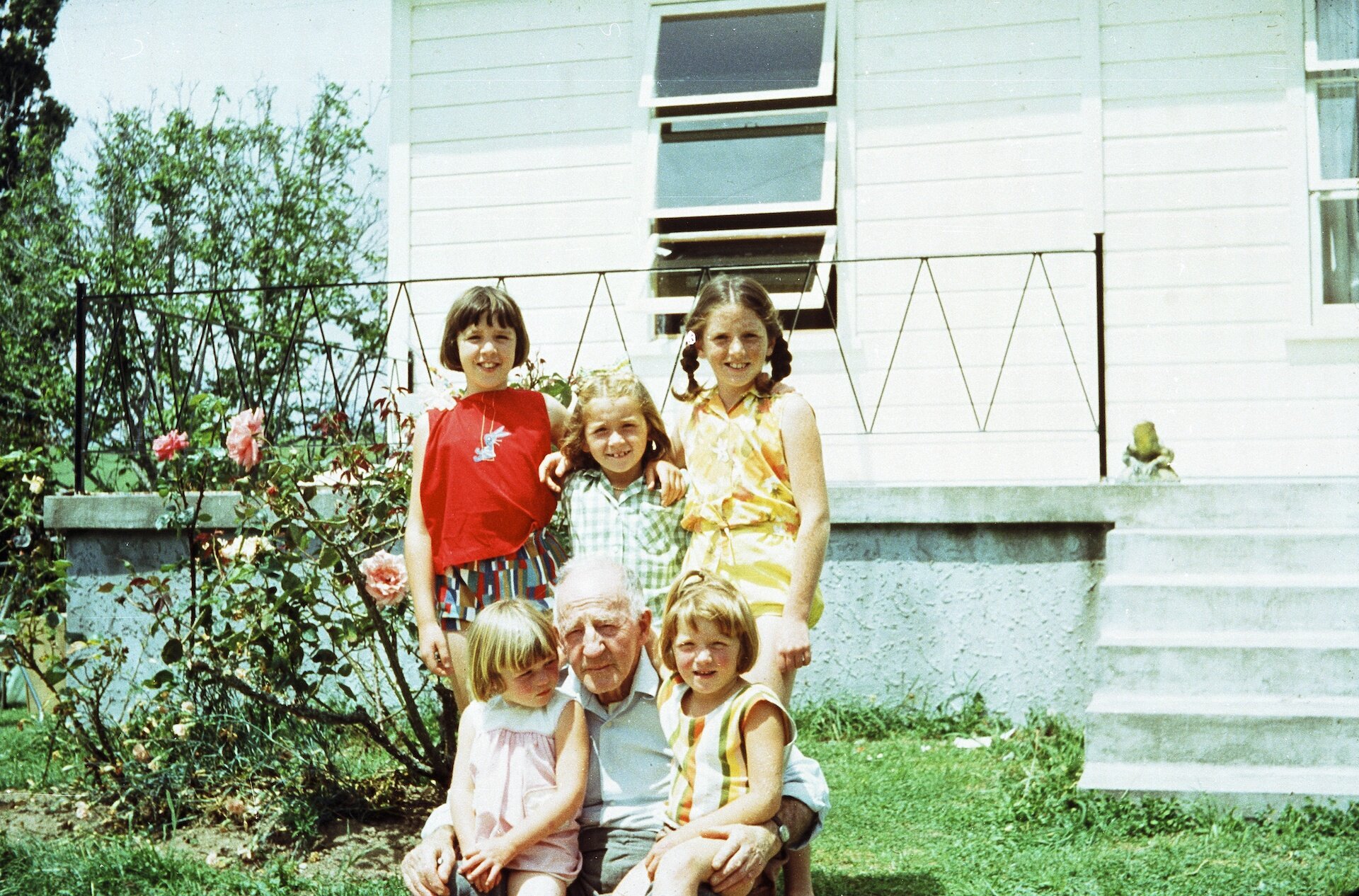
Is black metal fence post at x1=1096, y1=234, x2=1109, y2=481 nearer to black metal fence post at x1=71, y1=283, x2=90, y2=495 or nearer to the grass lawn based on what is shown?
the grass lawn

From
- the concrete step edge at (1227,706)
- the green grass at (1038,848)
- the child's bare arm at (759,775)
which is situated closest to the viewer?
the child's bare arm at (759,775)

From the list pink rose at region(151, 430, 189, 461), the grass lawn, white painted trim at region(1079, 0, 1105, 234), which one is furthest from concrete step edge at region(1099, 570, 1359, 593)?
pink rose at region(151, 430, 189, 461)

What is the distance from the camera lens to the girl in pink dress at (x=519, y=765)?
2.49 metres

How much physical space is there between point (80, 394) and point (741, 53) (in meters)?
3.61

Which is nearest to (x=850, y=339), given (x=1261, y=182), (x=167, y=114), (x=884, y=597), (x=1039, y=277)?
(x=1039, y=277)

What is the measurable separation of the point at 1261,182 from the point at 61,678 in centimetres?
546

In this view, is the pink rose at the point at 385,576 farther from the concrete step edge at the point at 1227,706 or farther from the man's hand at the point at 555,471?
the concrete step edge at the point at 1227,706

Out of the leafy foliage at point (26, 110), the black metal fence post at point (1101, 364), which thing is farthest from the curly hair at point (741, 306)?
the leafy foliage at point (26, 110)

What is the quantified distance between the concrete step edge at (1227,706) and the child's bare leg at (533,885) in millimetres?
2234

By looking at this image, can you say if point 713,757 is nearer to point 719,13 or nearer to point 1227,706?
point 1227,706

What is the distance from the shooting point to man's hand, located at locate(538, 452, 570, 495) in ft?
9.96

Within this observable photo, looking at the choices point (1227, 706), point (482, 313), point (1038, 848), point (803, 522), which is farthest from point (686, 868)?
point (1227, 706)

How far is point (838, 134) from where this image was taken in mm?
6441

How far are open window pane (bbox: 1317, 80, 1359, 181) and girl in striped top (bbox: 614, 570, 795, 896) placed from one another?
482 cm
